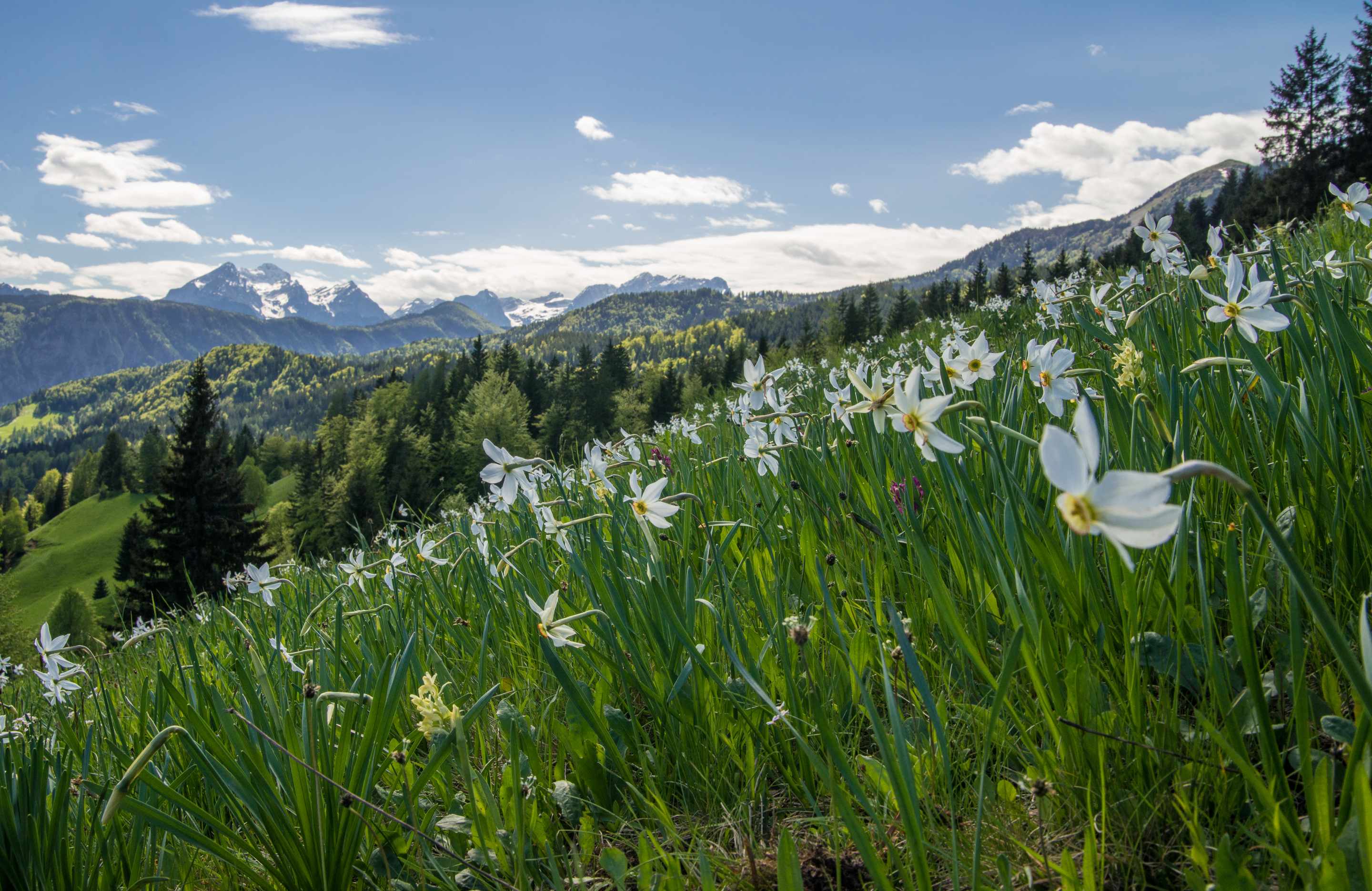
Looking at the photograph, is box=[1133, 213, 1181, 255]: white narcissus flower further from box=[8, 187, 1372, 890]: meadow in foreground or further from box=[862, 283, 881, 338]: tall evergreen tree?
box=[862, 283, 881, 338]: tall evergreen tree

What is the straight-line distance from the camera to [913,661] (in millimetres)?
1248

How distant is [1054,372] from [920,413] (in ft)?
2.52

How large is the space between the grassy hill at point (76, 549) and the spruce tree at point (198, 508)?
4623 centimetres

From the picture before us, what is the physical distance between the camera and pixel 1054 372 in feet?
6.93

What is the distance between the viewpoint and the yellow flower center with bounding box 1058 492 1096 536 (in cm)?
78

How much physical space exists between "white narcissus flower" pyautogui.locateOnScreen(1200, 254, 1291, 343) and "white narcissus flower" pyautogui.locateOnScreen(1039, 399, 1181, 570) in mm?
1459

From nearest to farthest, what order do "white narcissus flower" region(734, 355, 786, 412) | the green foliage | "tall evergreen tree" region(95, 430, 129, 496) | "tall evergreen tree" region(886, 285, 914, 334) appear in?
"white narcissus flower" region(734, 355, 786, 412) → "tall evergreen tree" region(886, 285, 914, 334) → the green foliage → "tall evergreen tree" region(95, 430, 129, 496)

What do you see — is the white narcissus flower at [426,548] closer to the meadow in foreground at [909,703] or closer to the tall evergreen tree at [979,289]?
the meadow in foreground at [909,703]

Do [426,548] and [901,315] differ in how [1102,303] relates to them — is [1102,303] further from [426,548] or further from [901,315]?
[901,315]

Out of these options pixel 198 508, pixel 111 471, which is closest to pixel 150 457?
pixel 111 471

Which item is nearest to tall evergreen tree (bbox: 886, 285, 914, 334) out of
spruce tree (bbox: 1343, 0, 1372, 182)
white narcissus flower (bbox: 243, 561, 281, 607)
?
spruce tree (bbox: 1343, 0, 1372, 182)

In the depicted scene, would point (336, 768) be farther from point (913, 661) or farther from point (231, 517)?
point (231, 517)

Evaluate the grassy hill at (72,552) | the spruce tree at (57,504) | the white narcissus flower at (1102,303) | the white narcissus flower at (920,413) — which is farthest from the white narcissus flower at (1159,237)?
the spruce tree at (57,504)

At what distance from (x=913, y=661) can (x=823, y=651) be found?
0.82 metres
